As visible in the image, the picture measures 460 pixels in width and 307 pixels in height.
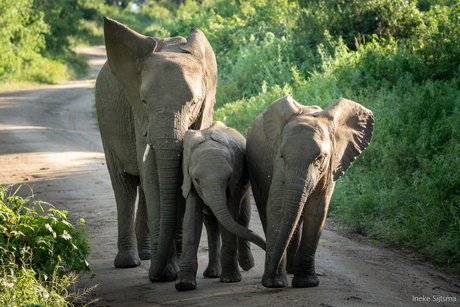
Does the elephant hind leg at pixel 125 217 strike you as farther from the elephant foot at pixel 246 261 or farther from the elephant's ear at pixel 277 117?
the elephant's ear at pixel 277 117

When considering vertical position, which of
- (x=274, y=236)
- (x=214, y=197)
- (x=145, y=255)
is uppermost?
(x=214, y=197)

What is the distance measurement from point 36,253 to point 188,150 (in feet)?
4.99

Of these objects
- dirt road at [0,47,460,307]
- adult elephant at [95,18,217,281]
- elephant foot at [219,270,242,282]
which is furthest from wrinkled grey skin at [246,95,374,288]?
adult elephant at [95,18,217,281]

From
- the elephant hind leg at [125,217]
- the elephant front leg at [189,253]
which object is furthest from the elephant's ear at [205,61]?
the elephant hind leg at [125,217]

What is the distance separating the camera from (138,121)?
194 inches

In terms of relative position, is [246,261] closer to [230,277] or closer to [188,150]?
[230,277]

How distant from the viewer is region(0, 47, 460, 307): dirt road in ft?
13.9

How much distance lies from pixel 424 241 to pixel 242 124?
5553mm

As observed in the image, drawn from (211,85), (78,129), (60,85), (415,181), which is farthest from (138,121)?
(60,85)

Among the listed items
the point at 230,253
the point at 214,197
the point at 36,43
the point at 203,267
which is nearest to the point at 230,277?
the point at 230,253

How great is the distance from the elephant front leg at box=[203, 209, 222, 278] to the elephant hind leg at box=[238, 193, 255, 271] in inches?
9.0

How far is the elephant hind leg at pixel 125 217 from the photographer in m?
5.39

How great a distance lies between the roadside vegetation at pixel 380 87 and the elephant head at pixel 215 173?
106 inches

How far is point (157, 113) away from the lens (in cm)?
446
